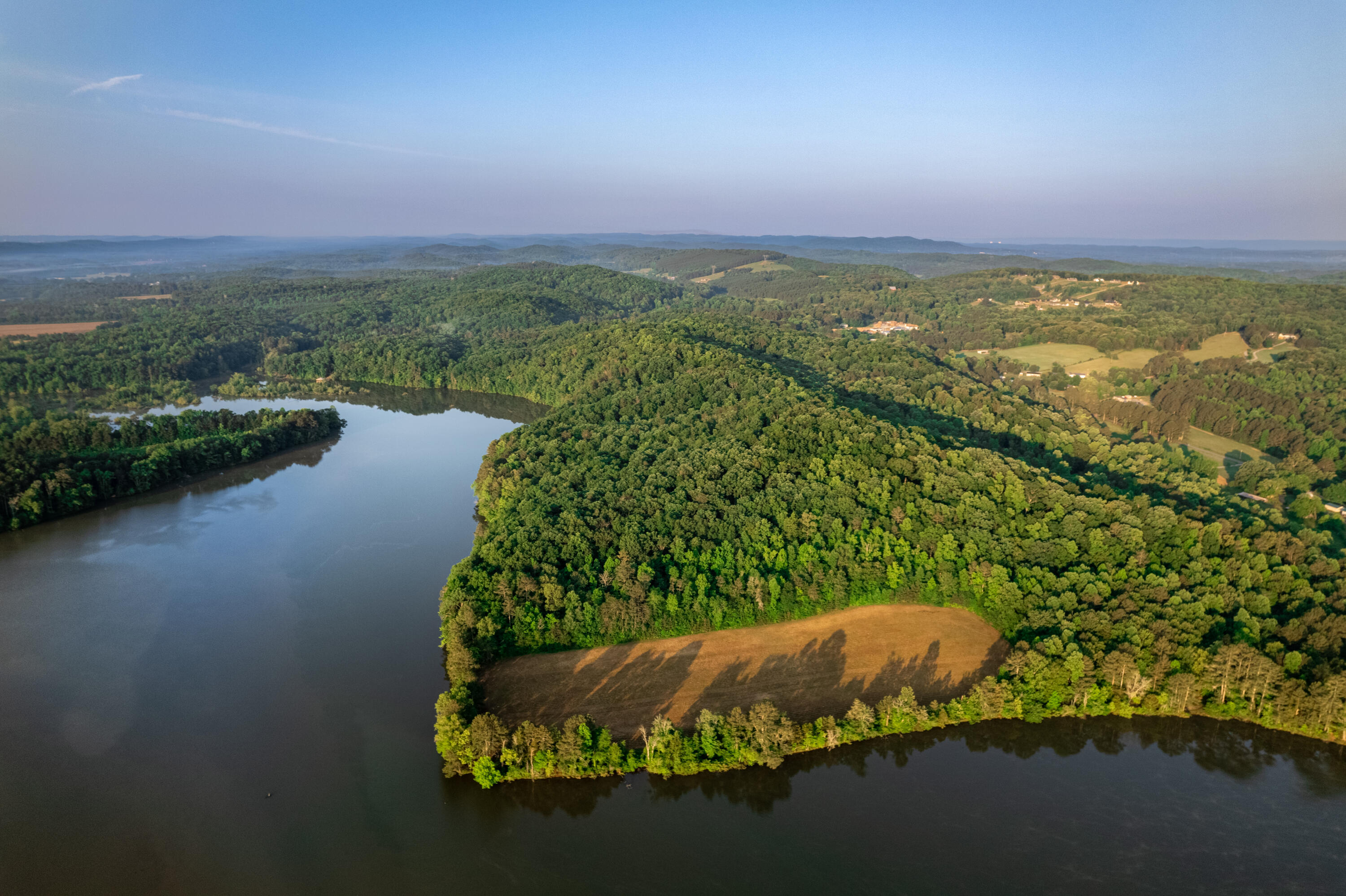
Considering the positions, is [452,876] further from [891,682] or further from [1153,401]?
[1153,401]

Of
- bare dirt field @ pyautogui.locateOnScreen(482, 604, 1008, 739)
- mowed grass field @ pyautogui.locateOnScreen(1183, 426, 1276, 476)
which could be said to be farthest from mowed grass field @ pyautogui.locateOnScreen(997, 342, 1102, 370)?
bare dirt field @ pyautogui.locateOnScreen(482, 604, 1008, 739)

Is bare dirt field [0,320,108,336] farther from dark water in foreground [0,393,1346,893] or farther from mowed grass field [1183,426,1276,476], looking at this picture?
mowed grass field [1183,426,1276,476]

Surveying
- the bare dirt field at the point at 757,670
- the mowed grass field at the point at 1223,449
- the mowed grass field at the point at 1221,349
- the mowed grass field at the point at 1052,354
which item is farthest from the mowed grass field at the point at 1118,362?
the bare dirt field at the point at 757,670

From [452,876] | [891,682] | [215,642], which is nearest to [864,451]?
[891,682]

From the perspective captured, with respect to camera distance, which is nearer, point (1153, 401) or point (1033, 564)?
point (1033, 564)

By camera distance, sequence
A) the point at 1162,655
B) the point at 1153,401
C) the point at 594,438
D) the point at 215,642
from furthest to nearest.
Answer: the point at 1153,401 < the point at 594,438 < the point at 215,642 < the point at 1162,655

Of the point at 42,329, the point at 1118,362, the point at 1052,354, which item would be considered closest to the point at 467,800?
the point at 1118,362

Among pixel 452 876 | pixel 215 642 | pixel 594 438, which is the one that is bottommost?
pixel 452 876
